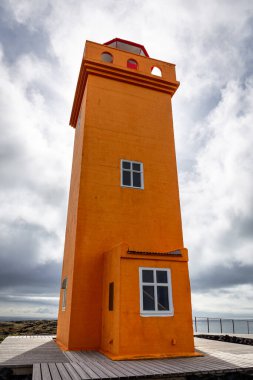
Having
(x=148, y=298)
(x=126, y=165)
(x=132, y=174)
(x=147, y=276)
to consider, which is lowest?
(x=148, y=298)

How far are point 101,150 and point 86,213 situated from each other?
9.97 feet

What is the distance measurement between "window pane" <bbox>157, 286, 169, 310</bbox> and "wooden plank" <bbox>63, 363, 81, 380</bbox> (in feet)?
10.9

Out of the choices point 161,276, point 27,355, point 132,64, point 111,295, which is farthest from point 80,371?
point 132,64

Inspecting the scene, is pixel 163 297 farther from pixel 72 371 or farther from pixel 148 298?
pixel 72 371

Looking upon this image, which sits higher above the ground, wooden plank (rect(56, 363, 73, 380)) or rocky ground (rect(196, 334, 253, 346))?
rocky ground (rect(196, 334, 253, 346))

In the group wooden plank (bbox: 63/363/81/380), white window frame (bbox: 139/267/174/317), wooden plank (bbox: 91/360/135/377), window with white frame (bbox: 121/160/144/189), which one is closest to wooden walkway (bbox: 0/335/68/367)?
wooden plank (bbox: 63/363/81/380)

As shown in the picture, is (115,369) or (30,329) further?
(30,329)

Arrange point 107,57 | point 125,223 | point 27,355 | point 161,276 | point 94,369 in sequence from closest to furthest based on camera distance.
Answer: point 94,369, point 27,355, point 161,276, point 125,223, point 107,57

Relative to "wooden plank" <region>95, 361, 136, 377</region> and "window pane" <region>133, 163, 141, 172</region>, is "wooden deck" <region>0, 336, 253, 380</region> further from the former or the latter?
"window pane" <region>133, 163, 141, 172</region>

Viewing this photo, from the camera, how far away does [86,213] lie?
11555 mm

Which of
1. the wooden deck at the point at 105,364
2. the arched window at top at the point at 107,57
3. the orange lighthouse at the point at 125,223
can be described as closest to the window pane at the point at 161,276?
the orange lighthouse at the point at 125,223

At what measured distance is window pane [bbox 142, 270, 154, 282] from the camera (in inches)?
375

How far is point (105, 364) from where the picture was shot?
7.45 m

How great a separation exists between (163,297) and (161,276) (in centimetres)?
66
